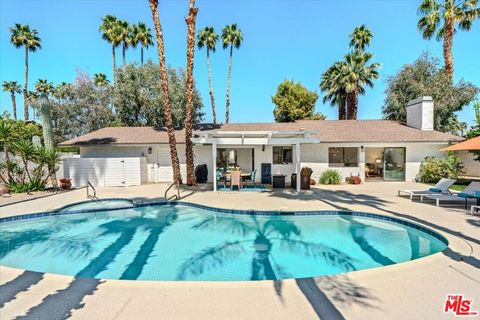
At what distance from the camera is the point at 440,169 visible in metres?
16.5

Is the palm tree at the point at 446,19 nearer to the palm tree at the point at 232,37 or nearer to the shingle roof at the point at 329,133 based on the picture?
the shingle roof at the point at 329,133

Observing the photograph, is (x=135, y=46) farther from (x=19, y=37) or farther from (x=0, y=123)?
(x=0, y=123)

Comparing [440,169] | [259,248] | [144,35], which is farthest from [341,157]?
[144,35]

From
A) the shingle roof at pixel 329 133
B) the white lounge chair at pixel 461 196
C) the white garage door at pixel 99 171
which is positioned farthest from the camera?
the shingle roof at pixel 329 133

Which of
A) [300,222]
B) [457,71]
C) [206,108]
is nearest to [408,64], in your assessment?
[457,71]

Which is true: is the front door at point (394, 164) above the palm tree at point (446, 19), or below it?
below

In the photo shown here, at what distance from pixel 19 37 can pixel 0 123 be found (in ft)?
104

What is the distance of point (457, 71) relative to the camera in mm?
24000

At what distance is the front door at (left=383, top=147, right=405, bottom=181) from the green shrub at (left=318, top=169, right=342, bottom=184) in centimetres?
387

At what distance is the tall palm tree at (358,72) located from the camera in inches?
1041

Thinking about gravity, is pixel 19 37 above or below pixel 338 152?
above

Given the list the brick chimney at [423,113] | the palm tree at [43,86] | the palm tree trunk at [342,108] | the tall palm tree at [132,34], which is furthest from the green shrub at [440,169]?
the palm tree at [43,86]

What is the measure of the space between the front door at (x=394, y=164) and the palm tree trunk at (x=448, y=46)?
11316mm

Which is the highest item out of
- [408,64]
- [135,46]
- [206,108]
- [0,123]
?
[135,46]
